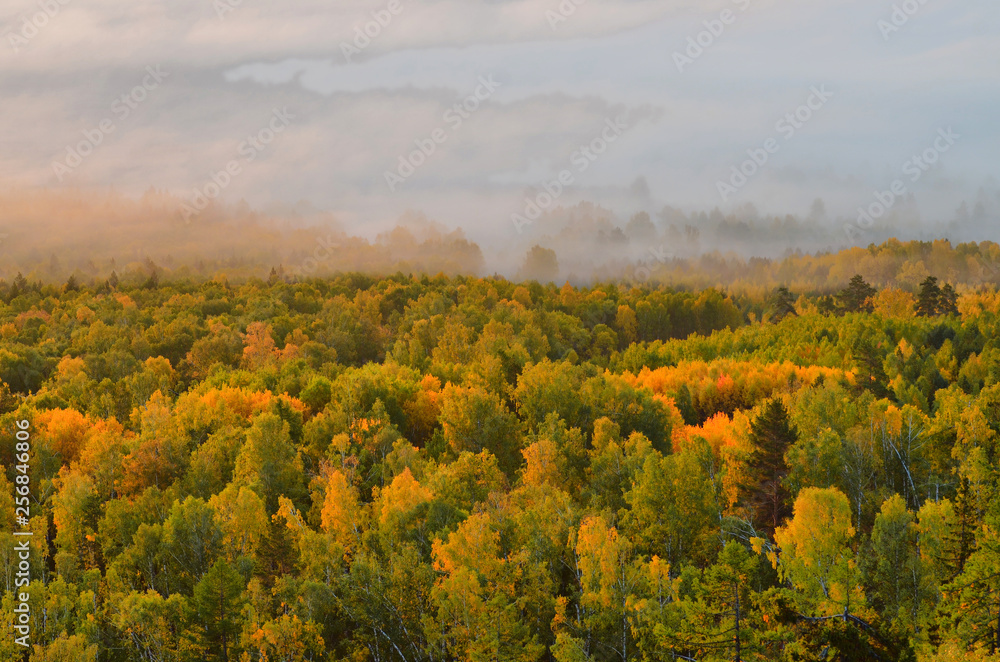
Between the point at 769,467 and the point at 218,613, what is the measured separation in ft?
189

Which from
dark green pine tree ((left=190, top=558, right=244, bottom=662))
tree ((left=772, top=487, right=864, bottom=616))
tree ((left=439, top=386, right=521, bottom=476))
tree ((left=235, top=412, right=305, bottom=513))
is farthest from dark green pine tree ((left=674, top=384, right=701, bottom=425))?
dark green pine tree ((left=190, top=558, right=244, bottom=662))

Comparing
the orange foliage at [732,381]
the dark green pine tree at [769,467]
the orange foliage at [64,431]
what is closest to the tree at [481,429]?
the dark green pine tree at [769,467]

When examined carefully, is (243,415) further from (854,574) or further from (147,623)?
(854,574)

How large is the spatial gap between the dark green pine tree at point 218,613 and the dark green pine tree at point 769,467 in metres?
50.2

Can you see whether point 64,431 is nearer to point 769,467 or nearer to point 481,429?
point 481,429

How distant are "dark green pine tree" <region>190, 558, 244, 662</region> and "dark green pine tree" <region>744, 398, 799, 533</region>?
165 ft

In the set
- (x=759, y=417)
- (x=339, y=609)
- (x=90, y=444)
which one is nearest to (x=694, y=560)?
(x=759, y=417)

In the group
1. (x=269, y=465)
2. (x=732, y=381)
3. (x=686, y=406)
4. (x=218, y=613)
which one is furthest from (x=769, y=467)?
(x=732, y=381)

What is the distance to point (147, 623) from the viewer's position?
6894 cm

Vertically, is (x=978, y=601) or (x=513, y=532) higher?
(x=978, y=601)

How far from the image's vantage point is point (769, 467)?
325 feet

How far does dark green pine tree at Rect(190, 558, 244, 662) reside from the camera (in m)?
69.6

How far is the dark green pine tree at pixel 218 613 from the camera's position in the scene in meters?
69.6

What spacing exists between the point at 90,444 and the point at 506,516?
203ft
